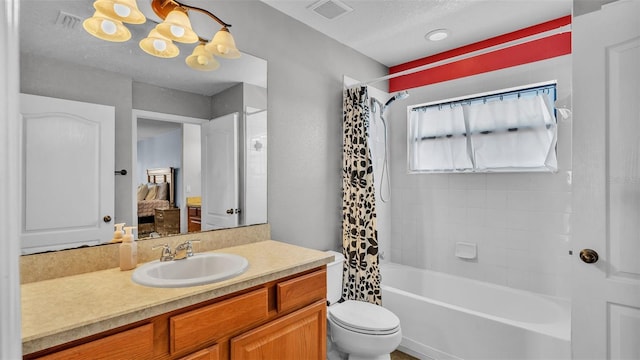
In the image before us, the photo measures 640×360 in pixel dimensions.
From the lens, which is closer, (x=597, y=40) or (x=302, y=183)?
(x=597, y=40)

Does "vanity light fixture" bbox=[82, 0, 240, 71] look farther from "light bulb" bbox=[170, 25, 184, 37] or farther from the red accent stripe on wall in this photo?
the red accent stripe on wall

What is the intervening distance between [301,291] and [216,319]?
42cm

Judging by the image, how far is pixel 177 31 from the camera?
5.32ft

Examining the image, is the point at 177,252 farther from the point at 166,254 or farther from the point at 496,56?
the point at 496,56

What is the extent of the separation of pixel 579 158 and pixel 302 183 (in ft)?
5.24

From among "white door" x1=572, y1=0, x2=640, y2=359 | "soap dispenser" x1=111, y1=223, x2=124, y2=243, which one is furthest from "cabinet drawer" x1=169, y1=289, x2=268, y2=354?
"white door" x1=572, y1=0, x2=640, y2=359

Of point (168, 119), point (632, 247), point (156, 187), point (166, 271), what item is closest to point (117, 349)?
point (166, 271)

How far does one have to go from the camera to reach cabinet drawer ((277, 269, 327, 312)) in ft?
4.52

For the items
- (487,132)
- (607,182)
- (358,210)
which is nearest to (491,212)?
(487,132)

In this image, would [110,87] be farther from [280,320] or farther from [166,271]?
[280,320]

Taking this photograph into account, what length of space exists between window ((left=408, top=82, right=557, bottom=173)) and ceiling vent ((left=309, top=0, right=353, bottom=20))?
122 centimetres

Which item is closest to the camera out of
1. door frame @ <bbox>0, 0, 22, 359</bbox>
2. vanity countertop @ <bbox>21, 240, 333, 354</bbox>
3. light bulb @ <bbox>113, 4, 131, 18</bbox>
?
door frame @ <bbox>0, 0, 22, 359</bbox>

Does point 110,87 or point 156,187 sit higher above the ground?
point 110,87

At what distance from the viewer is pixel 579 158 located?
151 centimetres
